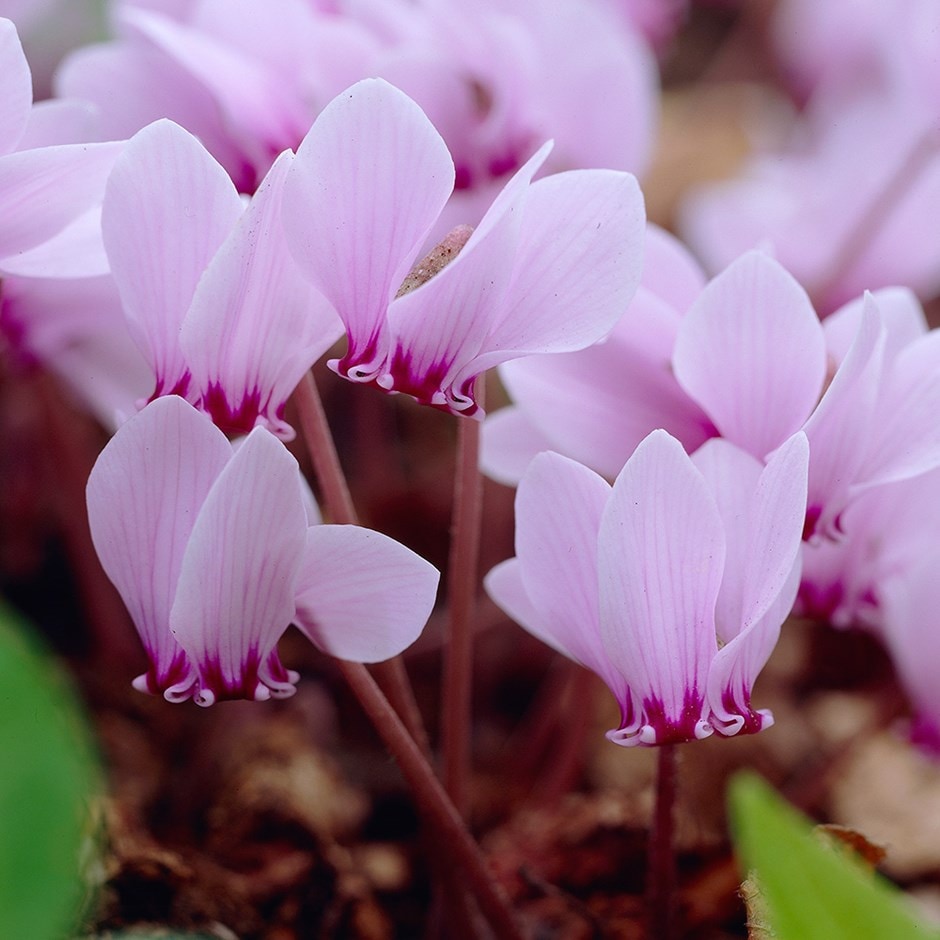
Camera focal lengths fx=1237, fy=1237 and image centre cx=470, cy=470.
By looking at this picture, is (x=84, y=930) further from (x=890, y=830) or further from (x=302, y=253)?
(x=890, y=830)

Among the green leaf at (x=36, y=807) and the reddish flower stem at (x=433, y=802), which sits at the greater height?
the green leaf at (x=36, y=807)

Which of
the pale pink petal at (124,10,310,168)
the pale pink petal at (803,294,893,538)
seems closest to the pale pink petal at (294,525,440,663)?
the pale pink petal at (803,294,893,538)

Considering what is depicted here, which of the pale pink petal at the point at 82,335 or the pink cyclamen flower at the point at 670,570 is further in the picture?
the pale pink petal at the point at 82,335

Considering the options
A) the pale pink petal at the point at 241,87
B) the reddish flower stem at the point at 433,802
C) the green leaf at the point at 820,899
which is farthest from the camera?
the pale pink petal at the point at 241,87

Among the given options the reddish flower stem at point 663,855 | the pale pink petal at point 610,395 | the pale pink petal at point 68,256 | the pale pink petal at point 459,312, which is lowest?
the reddish flower stem at point 663,855

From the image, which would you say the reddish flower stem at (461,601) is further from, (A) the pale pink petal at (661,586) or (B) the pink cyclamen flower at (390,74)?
(B) the pink cyclamen flower at (390,74)

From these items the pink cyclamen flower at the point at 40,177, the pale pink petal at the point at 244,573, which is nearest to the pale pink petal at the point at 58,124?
the pink cyclamen flower at the point at 40,177

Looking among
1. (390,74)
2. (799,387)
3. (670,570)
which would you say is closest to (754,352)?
(799,387)

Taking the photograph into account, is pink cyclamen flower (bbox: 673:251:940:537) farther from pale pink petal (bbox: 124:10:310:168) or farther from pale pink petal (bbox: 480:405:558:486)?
pale pink petal (bbox: 124:10:310:168)
